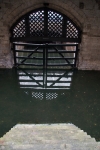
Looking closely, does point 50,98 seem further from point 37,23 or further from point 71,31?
point 37,23

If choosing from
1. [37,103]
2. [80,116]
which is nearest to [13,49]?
[37,103]

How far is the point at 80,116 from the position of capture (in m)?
5.46

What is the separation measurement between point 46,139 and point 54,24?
399 centimetres

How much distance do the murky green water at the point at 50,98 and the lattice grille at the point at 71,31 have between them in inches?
51.7

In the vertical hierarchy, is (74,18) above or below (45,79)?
above

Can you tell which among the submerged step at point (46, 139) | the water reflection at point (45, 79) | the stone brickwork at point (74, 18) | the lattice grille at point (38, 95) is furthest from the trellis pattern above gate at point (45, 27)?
A: the submerged step at point (46, 139)

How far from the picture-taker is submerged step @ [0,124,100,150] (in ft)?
12.3

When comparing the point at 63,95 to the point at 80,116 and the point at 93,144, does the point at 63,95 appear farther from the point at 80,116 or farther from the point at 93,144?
the point at 93,144

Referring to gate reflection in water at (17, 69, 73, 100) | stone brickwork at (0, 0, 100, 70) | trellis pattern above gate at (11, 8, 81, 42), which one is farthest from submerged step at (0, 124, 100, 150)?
trellis pattern above gate at (11, 8, 81, 42)

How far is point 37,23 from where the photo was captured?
6695 millimetres

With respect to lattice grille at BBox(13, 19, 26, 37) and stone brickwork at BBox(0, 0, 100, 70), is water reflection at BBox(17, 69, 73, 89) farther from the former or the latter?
lattice grille at BBox(13, 19, 26, 37)

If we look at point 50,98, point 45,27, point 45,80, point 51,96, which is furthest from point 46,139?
point 45,27

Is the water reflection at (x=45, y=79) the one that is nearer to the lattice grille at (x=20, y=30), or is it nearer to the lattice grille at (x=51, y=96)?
the lattice grille at (x=51, y=96)

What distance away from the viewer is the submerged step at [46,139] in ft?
12.3
